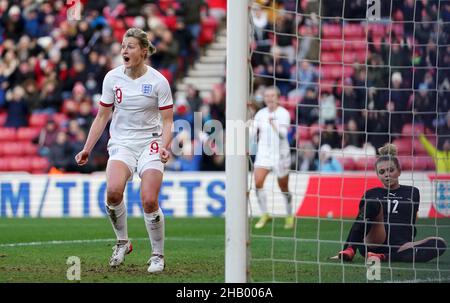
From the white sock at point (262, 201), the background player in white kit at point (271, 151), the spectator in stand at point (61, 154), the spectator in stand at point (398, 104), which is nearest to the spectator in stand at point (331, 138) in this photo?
the spectator in stand at point (398, 104)

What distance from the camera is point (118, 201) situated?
9.20 metres

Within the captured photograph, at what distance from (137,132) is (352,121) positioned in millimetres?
7931

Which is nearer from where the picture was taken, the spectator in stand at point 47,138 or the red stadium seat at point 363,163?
the red stadium seat at point 363,163

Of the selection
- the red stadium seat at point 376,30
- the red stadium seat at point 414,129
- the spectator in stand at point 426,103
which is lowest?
the red stadium seat at point 414,129

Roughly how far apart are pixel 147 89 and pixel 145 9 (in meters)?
13.1

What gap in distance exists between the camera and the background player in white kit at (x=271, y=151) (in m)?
14.7

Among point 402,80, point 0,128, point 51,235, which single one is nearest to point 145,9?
point 0,128

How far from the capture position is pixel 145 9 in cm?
2195

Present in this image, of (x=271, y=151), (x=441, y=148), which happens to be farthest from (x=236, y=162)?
(x=271, y=151)

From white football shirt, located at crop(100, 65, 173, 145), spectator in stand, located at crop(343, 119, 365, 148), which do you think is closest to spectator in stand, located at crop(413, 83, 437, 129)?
spectator in stand, located at crop(343, 119, 365, 148)

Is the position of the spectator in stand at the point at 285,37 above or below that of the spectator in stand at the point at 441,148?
above

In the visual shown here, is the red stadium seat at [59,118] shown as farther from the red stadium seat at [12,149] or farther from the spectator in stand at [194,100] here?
the spectator in stand at [194,100]

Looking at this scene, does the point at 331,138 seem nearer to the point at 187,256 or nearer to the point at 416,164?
the point at 416,164

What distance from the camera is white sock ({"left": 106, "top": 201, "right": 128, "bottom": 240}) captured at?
30.6 feet
